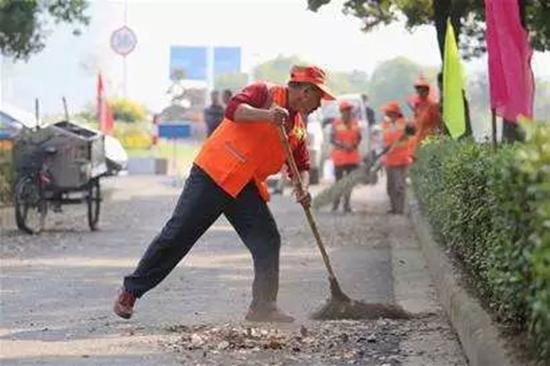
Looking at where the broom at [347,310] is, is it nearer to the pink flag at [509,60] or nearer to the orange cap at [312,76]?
the orange cap at [312,76]

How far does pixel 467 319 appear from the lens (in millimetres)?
6602

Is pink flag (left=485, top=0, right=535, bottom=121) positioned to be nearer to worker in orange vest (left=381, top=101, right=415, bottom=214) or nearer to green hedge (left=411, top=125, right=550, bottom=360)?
green hedge (left=411, top=125, right=550, bottom=360)

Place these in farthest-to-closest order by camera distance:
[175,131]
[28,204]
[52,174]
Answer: [175,131] → [52,174] → [28,204]

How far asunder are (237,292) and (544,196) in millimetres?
5703

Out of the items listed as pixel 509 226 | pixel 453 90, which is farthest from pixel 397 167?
pixel 509 226

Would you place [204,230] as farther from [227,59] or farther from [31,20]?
[227,59]

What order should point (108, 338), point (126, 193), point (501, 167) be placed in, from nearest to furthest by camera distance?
point (501, 167) < point (108, 338) < point (126, 193)

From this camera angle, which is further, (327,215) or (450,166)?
(327,215)

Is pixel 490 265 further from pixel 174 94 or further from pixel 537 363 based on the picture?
pixel 174 94

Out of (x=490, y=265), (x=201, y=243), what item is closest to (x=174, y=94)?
(x=201, y=243)

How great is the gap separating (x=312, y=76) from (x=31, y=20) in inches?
453

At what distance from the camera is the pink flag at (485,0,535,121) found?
8.62 metres

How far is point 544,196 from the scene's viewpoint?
4.31 m

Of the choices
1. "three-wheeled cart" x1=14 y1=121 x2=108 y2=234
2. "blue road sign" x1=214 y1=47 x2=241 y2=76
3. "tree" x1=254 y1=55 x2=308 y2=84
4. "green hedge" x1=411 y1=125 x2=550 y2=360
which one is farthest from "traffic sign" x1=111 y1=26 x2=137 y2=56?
"tree" x1=254 y1=55 x2=308 y2=84
